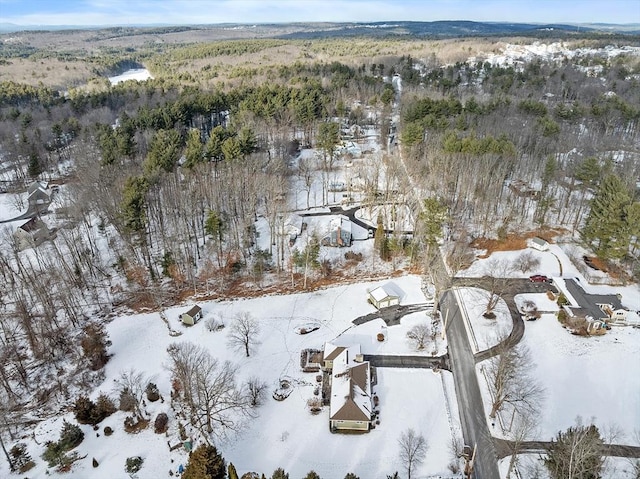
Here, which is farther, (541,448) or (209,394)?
(209,394)

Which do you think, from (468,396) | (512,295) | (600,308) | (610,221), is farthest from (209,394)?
(610,221)

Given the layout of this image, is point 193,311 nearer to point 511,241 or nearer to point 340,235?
point 340,235

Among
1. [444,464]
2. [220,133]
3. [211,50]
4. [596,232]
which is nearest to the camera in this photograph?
[444,464]

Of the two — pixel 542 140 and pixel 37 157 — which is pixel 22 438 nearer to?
pixel 37 157

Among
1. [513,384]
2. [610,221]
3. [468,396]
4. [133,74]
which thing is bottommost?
[468,396]

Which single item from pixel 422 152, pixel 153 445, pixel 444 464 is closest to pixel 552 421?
pixel 444 464

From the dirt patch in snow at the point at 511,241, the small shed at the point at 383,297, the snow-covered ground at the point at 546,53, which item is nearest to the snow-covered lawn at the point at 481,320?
the small shed at the point at 383,297
